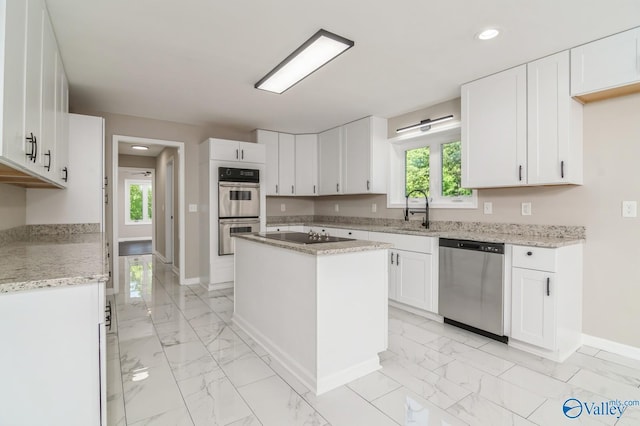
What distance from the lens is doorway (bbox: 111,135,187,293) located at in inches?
164

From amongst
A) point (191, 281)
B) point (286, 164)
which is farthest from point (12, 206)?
point (286, 164)

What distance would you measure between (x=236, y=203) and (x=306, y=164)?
1.39 metres

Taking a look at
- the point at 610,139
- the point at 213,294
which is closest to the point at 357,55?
the point at 610,139

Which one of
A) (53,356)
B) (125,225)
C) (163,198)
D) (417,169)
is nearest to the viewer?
(53,356)

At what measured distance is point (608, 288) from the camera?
2494mm

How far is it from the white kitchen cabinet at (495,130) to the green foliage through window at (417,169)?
890mm

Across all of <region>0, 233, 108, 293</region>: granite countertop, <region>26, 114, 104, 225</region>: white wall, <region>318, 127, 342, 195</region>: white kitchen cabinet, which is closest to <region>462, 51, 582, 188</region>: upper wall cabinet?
<region>318, 127, 342, 195</region>: white kitchen cabinet

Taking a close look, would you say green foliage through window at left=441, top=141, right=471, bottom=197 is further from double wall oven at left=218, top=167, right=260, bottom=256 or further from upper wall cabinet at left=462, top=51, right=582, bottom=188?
double wall oven at left=218, top=167, right=260, bottom=256

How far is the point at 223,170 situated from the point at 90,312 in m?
3.30

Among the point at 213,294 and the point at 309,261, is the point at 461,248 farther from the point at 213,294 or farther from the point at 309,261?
the point at 213,294

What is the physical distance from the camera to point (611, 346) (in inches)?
97.2

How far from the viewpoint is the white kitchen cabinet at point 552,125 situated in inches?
97.6

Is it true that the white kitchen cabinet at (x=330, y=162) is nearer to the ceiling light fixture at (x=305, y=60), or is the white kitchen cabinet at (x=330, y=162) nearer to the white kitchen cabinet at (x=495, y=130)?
the ceiling light fixture at (x=305, y=60)

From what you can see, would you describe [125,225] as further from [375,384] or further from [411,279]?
[375,384]
